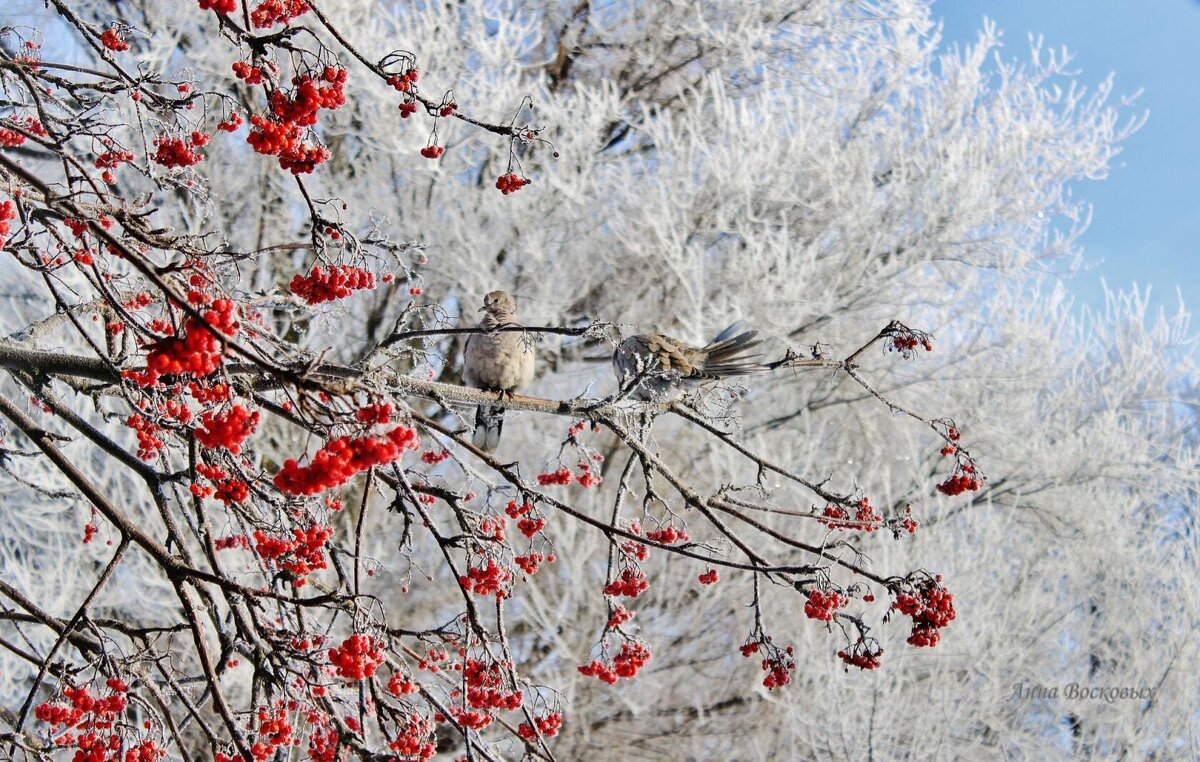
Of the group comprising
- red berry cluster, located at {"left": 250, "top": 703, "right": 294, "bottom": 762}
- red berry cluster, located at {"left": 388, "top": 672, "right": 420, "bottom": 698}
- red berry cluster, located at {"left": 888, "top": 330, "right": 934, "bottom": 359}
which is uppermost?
red berry cluster, located at {"left": 888, "top": 330, "right": 934, "bottom": 359}

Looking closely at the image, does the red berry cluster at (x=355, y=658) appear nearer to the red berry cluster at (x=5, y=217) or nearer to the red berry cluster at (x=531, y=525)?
the red berry cluster at (x=531, y=525)

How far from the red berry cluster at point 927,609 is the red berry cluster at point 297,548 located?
99 centimetres

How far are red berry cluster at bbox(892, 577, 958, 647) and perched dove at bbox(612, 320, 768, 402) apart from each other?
57cm

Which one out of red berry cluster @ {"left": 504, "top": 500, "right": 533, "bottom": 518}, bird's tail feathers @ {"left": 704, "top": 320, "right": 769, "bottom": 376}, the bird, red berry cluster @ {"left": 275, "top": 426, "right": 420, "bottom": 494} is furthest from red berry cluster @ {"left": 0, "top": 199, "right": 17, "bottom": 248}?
the bird

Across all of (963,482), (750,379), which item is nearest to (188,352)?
(963,482)

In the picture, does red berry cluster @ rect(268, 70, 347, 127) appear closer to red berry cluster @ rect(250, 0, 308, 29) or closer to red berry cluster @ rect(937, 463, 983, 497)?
red berry cluster @ rect(250, 0, 308, 29)

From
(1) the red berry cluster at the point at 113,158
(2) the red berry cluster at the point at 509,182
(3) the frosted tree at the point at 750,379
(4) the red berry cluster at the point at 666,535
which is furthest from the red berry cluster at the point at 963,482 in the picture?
(3) the frosted tree at the point at 750,379

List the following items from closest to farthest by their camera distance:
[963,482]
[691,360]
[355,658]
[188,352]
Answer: [188,352], [355,658], [963,482], [691,360]

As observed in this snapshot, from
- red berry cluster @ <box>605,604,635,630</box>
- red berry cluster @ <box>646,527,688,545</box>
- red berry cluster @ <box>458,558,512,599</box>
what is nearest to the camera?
red berry cluster @ <box>458,558,512,599</box>

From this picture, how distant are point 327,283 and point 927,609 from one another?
1173 mm

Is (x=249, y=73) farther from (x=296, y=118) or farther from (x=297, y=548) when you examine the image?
(x=297, y=548)

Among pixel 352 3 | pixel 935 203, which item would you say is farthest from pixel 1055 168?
pixel 352 3

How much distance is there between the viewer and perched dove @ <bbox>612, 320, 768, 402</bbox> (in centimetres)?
242

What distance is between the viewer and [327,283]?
5.18ft
